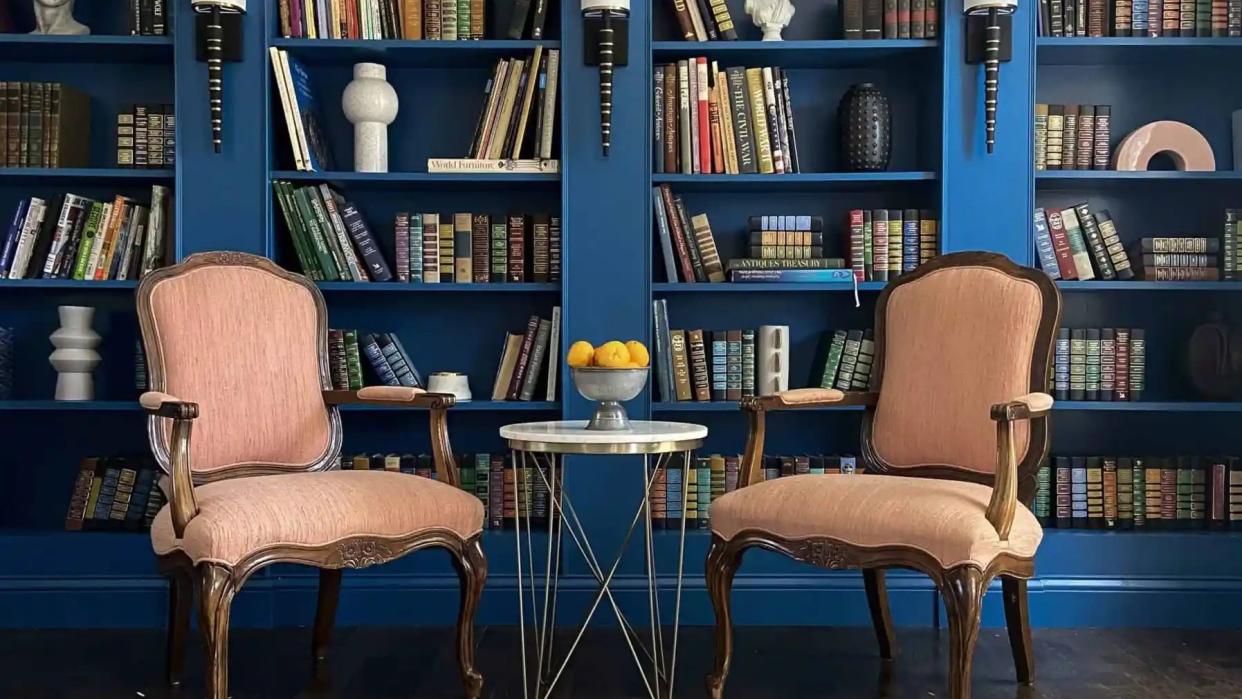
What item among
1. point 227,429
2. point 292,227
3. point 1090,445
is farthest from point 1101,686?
point 292,227

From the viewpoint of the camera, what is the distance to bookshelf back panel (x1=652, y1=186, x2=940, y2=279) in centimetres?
350

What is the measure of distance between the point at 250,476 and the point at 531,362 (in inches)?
37.7

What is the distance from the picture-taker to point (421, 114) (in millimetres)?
3518

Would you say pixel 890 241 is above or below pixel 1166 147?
below

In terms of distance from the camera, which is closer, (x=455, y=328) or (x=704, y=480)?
(x=704, y=480)

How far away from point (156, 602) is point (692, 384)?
1.69 m

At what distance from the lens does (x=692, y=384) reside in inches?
129

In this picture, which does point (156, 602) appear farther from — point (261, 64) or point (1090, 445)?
point (1090, 445)

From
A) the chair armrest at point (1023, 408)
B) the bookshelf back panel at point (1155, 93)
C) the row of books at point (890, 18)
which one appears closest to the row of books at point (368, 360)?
the row of books at point (890, 18)

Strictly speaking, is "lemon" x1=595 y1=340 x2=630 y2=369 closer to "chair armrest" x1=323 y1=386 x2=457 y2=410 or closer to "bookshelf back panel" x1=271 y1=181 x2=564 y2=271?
"chair armrest" x1=323 y1=386 x2=457 y2=410

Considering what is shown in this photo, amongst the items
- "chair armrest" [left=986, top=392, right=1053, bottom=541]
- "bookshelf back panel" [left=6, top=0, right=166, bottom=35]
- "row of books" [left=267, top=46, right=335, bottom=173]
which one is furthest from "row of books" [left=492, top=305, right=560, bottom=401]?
"bookshelf back panel" [left=6, top=0, right=166, bottom=35]

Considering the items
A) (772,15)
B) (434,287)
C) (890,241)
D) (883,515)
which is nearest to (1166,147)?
(890,241)

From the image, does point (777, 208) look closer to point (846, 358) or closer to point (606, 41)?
point (846, 358)

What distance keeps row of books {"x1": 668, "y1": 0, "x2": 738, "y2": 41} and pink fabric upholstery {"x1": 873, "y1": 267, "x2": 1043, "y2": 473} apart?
1.01m
